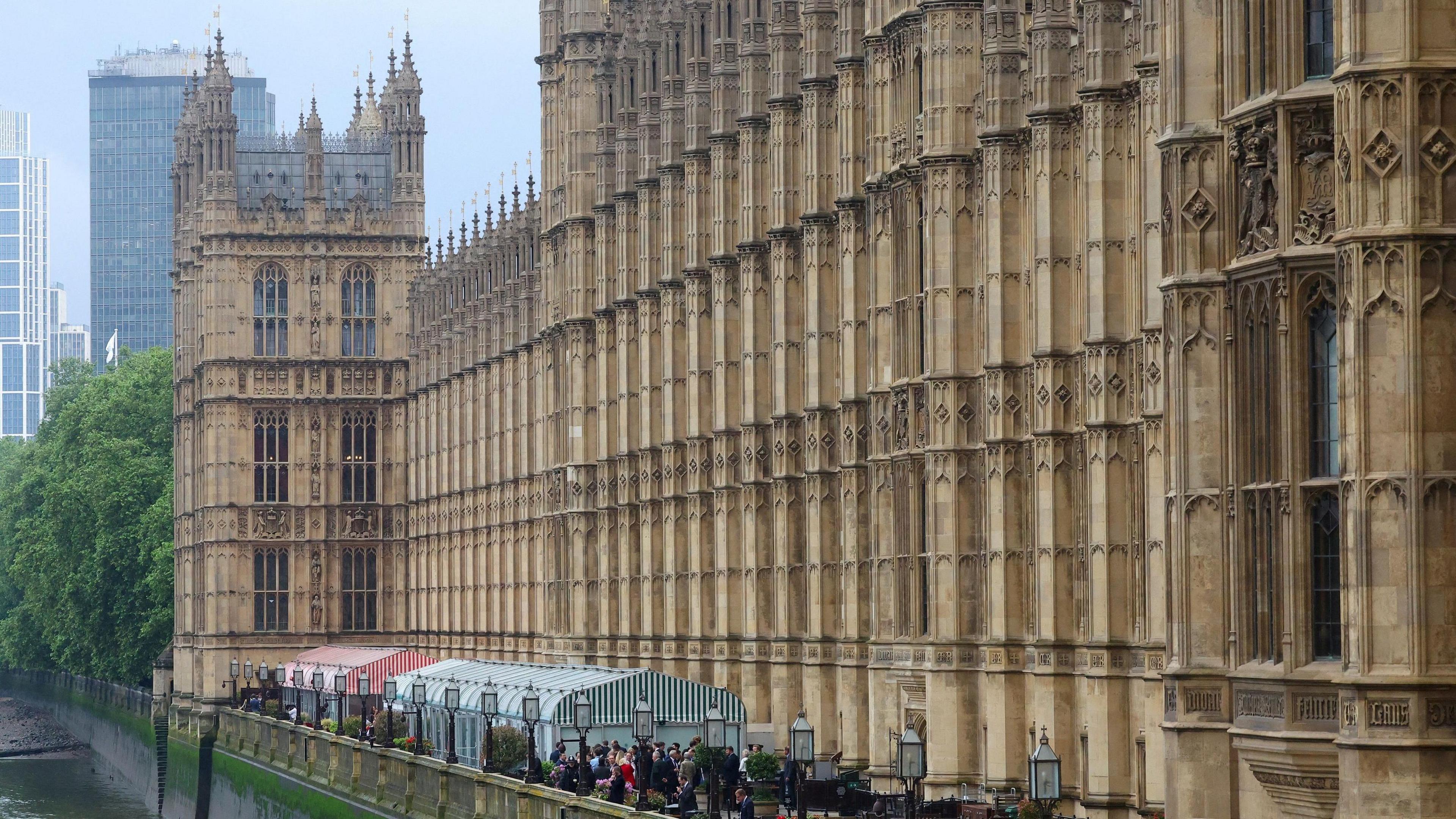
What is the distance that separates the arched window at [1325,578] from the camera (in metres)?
23.0

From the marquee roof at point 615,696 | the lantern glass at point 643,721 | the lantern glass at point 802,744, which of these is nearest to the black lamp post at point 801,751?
the lantern glass at point 802,744

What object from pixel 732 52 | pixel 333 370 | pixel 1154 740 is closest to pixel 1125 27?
pixel 1154 740

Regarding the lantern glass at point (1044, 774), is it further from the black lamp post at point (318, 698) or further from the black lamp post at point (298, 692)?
the black lamp post at point (298, 692)

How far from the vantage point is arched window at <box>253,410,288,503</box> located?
103062 mm

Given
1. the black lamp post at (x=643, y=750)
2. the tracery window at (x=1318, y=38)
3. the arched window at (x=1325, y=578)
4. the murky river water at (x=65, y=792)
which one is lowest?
the murky river water at (x=65, y=792)

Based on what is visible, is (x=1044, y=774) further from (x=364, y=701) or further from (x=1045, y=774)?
Result: (x=364, y=701)

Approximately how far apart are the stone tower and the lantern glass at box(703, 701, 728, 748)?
190 ft

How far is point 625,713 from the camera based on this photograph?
55.5 metres

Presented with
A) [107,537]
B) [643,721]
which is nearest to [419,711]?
[643,721]

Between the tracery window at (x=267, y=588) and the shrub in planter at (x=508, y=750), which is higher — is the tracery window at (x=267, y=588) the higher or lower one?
the higher one

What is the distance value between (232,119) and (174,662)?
2176cm

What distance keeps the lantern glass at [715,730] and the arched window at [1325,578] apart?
2260 centimetres

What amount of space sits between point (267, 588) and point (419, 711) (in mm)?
37899

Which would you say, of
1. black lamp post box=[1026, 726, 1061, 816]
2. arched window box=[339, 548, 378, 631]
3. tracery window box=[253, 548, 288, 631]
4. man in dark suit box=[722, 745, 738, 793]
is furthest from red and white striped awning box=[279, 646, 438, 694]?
black lamp post box=[1026, 726, 1061, 816]
